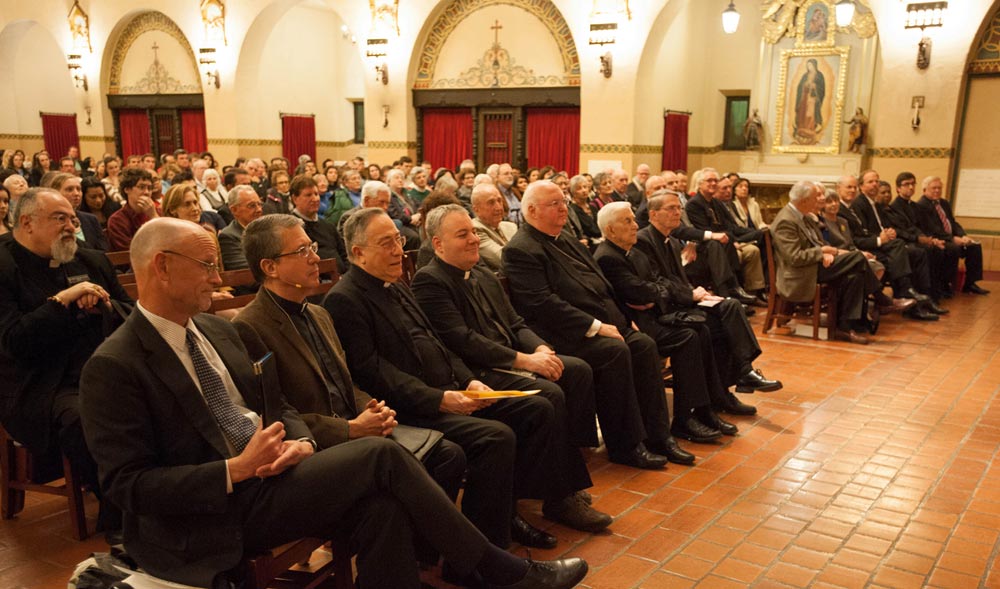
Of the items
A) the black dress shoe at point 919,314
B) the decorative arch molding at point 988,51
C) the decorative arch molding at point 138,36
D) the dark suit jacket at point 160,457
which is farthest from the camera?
the decorative arch molding at point 138,36

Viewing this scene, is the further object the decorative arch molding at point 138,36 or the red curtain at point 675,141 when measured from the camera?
the decorative arch molding at point 138,36

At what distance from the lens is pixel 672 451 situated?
394cm

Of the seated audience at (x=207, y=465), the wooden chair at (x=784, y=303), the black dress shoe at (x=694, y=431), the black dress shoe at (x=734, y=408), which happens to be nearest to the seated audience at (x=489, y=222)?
the black dress shoe at (x=694, y=431)

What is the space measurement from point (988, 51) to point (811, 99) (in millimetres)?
2684

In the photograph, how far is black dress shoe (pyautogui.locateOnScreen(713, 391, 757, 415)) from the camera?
4.66 m

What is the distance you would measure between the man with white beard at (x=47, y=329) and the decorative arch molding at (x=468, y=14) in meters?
9.66

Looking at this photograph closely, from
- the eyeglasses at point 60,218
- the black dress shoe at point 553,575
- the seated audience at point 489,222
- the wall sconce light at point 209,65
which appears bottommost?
the black dress shoe at point 553,575

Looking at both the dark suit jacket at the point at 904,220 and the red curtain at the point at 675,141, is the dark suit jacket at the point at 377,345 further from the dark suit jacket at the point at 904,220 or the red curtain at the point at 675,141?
the red curtain at the point at 675,141

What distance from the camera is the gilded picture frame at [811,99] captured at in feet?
37.8

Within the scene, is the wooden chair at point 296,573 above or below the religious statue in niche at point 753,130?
below

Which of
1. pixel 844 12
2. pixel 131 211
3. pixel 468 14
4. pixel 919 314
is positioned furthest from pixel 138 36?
pixel 919 314

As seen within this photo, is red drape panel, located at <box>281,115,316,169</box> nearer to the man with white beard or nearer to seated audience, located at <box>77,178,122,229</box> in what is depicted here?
seated audience, located at <box>77,178,122,229</box>

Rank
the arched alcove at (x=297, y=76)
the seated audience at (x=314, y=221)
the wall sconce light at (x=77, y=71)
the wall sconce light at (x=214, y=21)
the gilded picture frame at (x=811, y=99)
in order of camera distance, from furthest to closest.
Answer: the wall sconce light at (x=77, y=71)
the arched alcove at (x=297, y=76)
the wall sconce light at (x=214, y=21)
the gilded picture frame at (x=811, y=99)
the seated audience at (x=314, y=221)

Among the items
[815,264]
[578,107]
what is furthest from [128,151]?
[815,264]
